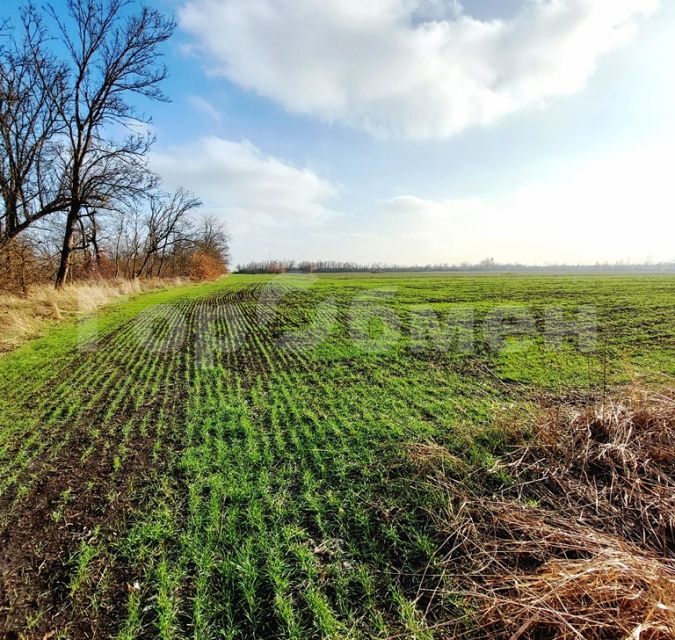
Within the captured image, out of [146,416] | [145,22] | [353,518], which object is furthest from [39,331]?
[145,22]

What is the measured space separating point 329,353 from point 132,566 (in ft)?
21.0

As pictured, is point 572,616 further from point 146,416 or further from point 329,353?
point 329,353

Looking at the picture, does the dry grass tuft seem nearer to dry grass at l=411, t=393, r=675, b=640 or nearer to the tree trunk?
dry grass at l=411, t=393, r=675, b=640

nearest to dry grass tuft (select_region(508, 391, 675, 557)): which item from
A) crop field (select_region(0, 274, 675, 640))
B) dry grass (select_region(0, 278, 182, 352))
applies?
crop field (select_region(0, 274, 675, 640))

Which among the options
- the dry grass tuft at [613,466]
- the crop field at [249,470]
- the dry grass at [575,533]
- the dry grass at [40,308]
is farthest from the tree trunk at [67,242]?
the dry grass tuft at [613,466]

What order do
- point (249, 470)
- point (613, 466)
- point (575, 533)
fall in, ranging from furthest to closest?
point (249, 470) < point (613, 466) < point (575, 533)

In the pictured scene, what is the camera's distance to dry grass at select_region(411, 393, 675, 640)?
2.10 m

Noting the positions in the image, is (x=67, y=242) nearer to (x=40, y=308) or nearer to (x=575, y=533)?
(x=40, y=308)

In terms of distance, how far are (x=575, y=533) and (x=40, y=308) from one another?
15749 mm

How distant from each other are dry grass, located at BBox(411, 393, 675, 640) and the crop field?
9.3 inches

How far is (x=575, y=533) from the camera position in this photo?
2865mm

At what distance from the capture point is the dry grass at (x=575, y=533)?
6.89ft

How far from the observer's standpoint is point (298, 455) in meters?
4.25

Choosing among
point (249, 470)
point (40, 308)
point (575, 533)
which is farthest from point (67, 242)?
point (575, 533)
